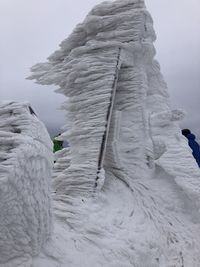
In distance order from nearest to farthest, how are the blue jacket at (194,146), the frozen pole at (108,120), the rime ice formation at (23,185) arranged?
the rime ice formation at (23,185) → the frozen pole at (108,120) → the blue jacket at (194,146)

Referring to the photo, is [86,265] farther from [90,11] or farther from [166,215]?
[90,11]

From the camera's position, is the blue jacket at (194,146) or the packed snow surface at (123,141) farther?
the blue jacket at (194,146)

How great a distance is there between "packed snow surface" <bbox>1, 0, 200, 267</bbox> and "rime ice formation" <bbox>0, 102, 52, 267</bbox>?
53 cm

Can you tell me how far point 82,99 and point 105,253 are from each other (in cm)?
108

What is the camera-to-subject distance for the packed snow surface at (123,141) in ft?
7.97

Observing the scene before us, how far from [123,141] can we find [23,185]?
1.30 metres

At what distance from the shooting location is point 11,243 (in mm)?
1635

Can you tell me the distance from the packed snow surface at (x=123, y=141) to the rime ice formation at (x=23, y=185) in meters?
0.53

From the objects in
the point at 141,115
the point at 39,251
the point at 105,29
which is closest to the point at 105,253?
the point at 39,251

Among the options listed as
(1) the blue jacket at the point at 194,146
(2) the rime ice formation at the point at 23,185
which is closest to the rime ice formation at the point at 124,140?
(2) the rime ice formation at the point at 23,185

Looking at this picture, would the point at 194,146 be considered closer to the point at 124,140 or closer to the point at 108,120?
the point at 124,140

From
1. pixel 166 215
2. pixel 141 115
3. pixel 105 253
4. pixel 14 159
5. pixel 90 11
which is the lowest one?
pixel 166 215

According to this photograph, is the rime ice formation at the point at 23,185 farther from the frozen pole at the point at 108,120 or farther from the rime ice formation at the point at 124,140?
the frozen pole at the point at 108,120

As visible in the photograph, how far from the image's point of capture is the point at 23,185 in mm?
1604
